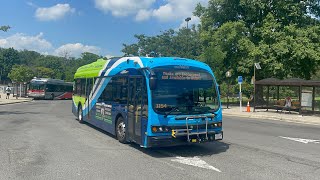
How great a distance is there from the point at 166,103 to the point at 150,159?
60.0 inches

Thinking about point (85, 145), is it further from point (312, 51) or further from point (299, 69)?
point (299, 69)

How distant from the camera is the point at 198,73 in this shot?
1034 cm

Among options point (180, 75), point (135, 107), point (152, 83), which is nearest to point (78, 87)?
point (135, 107)

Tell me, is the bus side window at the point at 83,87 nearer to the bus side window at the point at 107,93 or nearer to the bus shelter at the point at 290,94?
the bus side window at the point at 107,93

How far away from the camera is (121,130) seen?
11602 mm

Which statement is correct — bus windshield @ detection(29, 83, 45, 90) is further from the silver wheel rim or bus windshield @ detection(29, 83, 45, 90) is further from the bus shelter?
the silver wheel rim

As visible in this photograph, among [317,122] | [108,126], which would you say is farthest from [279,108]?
[108,126]

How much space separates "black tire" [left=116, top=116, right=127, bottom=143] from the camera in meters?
11.4

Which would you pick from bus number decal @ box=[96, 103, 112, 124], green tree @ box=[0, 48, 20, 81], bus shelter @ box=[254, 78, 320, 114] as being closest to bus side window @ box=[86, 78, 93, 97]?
bus number decal @ box=[96, 103, 112, 124]

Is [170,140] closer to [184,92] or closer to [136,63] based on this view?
[184,92]

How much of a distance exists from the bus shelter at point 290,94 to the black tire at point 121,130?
52.8 feet

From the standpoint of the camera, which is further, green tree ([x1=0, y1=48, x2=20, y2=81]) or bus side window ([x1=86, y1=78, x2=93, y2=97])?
green tree ([x1=0, y1=48, x2=20, y2=81])

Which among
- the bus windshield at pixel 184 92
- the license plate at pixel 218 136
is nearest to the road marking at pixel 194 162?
the license plate at pixel 218 136

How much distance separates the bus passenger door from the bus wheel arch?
518 mm
